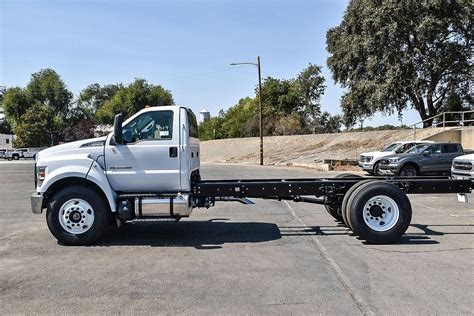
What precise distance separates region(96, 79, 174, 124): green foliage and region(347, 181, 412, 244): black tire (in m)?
71.1

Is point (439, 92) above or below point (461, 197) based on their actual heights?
above

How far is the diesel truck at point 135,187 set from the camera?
7.92 m

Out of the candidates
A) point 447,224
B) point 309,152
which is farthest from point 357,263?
point 309,152

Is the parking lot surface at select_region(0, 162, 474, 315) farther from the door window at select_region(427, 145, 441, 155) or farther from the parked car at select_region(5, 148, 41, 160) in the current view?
the parked car at select_region(5, 148, 41, 160)

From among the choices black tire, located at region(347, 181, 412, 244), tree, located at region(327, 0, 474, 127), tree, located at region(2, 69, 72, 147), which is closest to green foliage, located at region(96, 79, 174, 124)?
tree, located at region(2, 69, 72, 147)

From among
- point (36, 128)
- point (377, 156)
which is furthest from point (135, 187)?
point (36, 128)

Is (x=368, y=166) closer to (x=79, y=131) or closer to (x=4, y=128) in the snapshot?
(x=79, y=131)

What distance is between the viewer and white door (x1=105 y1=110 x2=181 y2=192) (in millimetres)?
8039

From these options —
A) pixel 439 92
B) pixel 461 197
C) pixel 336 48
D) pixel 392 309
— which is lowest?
pixel 392 309

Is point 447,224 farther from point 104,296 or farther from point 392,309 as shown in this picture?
point 104,296

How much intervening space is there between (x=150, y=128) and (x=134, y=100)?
236ft

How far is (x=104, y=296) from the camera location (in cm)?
534

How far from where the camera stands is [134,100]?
7788 centimetres

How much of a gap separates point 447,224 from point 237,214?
4.79 meters
